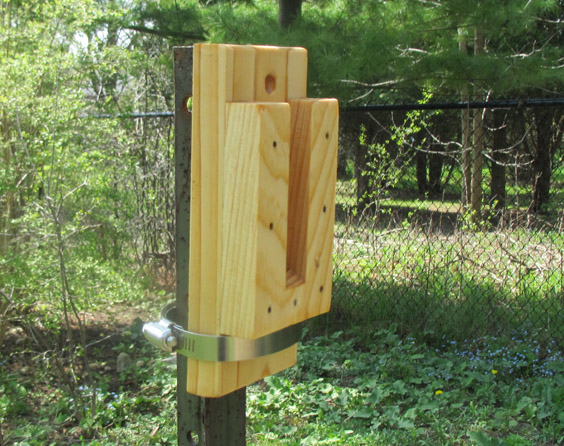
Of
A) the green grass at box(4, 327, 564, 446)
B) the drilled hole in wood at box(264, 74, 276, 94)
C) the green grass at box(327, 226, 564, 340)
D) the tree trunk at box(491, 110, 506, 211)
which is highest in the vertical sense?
the drilled hole in wood at box(264, 74, 276, 94)

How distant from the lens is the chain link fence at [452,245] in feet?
14.0

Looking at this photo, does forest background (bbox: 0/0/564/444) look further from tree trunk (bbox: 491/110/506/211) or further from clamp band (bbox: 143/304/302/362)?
clamp band (bbox: 143/304/302/362)

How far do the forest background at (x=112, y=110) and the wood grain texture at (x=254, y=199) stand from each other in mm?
2505

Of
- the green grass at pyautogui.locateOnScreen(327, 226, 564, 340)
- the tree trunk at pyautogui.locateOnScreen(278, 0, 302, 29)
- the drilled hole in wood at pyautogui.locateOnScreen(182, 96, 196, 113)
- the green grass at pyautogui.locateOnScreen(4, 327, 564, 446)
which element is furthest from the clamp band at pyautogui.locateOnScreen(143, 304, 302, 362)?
the tree trunk at pyautogui.locateOnScreen(278, 0, 302, 29)

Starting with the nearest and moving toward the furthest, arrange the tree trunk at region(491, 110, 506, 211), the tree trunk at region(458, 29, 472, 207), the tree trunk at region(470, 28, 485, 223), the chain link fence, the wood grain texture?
1. the wood grain texture
2. the chain link fence
3. the tree trunk at region(470, 28, 485, 223)
4. the tree trunk at region(458, 29, 472, 207)
5. the tree trunk at region(491, 110, 506, 211)

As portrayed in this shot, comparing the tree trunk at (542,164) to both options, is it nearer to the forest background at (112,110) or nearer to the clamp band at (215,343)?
the forest background at (112,110)

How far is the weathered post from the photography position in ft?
3.85

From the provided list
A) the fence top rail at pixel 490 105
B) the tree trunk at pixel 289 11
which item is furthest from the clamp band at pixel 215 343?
the tree trunk at pixel 289 11

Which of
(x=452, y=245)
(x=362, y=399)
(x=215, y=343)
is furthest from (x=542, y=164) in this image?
(x=215, y=343)

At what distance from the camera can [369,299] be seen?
4.56 m

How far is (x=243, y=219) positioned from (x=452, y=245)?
3618mm

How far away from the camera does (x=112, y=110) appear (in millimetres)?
5141

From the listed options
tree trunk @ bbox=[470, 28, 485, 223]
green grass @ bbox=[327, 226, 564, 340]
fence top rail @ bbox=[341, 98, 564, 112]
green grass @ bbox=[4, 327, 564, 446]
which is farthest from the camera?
tree trunk @ bbox=[470, 28, 485, 223]

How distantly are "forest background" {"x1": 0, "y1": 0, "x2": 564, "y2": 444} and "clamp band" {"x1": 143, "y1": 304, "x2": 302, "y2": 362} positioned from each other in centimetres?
239
